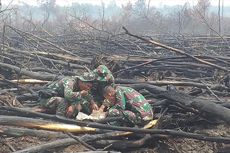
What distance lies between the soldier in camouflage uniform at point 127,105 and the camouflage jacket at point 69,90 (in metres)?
0.27

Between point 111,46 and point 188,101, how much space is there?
573 cm

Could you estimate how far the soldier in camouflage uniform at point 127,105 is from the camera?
15.8ft

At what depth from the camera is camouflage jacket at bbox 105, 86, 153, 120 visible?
4.85 meters

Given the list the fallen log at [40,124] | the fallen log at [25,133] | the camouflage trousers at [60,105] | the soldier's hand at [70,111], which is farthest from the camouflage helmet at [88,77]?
the fallen log at [25,133]

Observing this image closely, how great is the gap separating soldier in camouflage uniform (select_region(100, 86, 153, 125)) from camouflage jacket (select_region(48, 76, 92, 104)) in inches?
10.8

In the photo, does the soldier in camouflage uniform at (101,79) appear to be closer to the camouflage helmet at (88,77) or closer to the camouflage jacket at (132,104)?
the camouflage helmet at (88,77)

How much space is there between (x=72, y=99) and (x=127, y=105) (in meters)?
0.68

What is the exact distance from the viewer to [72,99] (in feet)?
16.6

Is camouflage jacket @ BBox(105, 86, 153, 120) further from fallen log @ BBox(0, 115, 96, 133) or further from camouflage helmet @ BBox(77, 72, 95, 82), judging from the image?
fallen log @ BBox(0, 115, 96, 133)

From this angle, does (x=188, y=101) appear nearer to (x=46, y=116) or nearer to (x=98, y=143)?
(x=98, y=143)

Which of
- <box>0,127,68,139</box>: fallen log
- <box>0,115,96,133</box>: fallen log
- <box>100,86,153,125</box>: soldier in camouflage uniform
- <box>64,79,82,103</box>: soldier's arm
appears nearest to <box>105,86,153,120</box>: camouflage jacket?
<box>100,86,153,125</box>: soldier in camouflage uniform

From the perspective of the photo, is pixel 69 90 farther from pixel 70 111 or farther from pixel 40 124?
pixel 40 124

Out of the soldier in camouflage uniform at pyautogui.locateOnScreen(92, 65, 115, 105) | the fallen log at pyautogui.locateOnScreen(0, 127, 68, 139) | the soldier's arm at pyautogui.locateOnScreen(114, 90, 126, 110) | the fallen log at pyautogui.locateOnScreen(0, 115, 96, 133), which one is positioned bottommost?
the fallen log at pyautogui.locateOnScreen(0, 127, 68, 139)

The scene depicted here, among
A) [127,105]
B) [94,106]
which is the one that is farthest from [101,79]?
[127,105]
